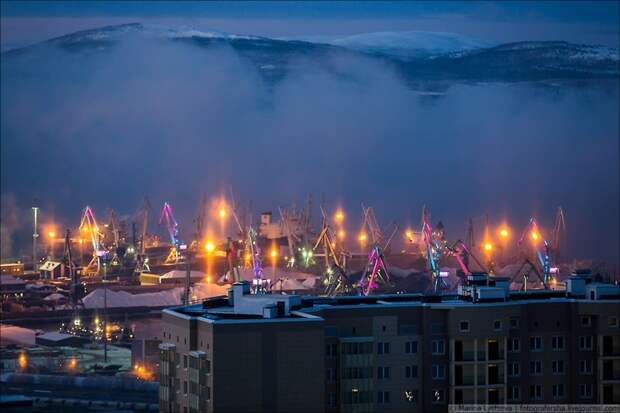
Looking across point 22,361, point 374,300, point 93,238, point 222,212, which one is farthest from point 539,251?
point 374,300

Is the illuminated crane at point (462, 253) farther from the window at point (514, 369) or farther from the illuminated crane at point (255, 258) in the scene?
the window at point (514, 369)

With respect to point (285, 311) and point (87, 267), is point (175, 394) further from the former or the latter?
point (87, 267)

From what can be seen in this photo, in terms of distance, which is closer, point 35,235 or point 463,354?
point 463,354

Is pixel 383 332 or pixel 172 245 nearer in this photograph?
pixel 383 332

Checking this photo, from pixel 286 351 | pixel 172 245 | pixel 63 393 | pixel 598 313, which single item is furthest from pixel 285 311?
pixel 172 245

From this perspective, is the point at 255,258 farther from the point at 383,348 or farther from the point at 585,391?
the point at 383,348

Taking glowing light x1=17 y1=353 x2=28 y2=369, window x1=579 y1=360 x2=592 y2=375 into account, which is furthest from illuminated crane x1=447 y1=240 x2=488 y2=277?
window x1=579 y1=360 x2=592 y2=375
